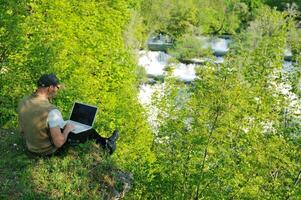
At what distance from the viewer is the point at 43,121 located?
754cm

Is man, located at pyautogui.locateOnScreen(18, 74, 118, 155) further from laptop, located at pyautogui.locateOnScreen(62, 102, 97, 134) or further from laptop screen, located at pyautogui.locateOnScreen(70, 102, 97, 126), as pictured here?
laptop screen, located at pyautogui.locateOnScreen(70, 102, 97, 126)

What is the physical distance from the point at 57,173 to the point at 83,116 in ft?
4.31

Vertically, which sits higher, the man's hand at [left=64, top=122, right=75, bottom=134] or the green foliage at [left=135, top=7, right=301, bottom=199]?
the man's hand at [left=64, top=122, right=75, bottom=134]

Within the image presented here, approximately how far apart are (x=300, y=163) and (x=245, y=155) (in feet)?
6.38

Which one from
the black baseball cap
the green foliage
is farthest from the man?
the green foliage

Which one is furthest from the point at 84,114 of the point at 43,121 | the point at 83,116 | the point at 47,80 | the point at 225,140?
the point at 225,140

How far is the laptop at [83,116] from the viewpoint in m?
8.30

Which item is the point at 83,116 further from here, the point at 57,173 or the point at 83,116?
the point at 57,173

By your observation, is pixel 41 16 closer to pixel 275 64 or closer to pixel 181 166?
pixel 181 166

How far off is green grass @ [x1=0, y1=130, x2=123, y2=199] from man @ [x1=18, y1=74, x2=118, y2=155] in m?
0.27

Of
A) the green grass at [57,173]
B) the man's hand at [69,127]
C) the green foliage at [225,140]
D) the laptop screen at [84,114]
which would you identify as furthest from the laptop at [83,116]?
the green foliage at [225,140]

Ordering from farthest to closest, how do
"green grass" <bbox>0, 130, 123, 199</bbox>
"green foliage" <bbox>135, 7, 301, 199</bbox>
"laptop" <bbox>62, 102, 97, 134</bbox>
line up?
"green foliage" <bbox>135, 7, 301, 199</bbox> < "laptop" <bbox>62, 102, 97, 134</bbox> < "green grass" <bbox>0, 130, 123, 199</bbox>

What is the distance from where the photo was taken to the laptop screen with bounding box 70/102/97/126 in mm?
8336

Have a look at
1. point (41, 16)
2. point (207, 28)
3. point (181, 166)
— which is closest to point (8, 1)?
point (41, 16)
